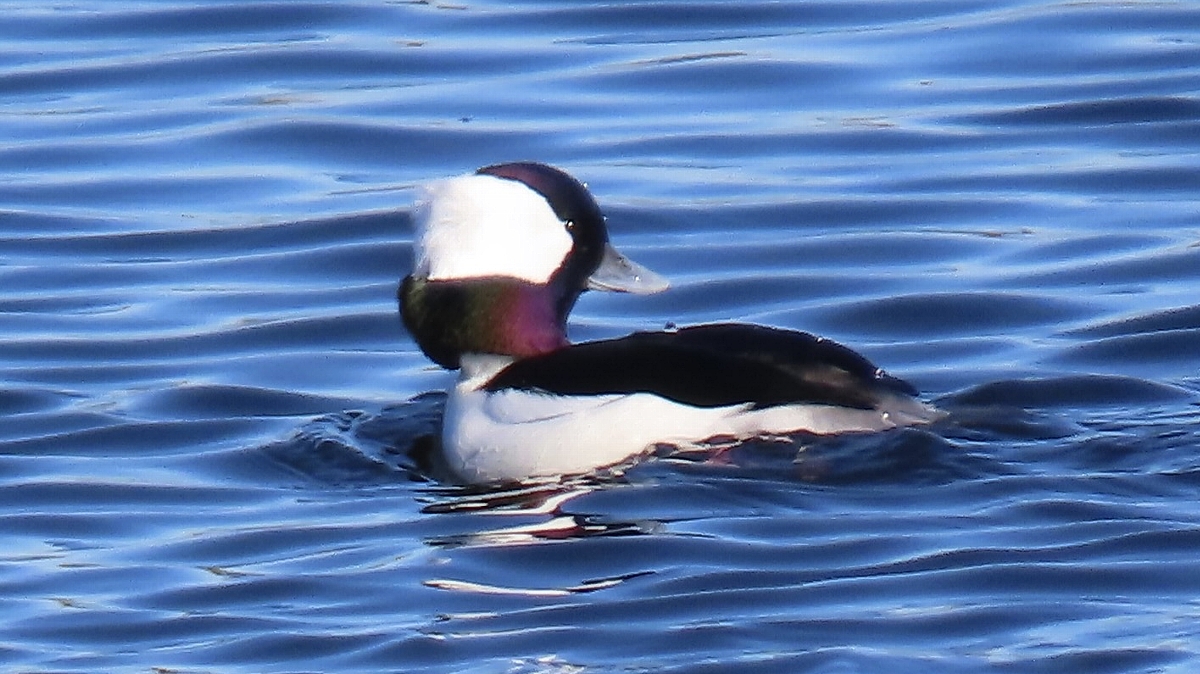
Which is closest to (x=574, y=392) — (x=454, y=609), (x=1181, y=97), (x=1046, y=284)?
(x=454, y=609)

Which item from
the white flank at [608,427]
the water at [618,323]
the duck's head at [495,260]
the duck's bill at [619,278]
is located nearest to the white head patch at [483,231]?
the duck's head at [495,260]

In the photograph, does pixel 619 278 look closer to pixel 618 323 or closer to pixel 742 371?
pixel 742 371

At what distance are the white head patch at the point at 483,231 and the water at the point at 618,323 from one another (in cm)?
61

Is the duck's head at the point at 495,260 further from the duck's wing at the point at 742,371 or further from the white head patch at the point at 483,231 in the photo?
the duck's wing at the point at 742,371

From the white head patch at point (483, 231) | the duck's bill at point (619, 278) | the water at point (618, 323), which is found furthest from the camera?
the duck's bill at point (619, 278)

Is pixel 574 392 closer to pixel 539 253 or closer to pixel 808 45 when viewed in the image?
pixel 539 253

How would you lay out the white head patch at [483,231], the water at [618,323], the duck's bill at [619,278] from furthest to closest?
the duck's bill at [619,278] < the white head patch at [483,231] < the water at [618,323]

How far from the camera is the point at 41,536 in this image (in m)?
7.38

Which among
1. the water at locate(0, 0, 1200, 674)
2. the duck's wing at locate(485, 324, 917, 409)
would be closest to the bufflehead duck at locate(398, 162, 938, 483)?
the duck's wing at locate(485, 324, 917, 409)

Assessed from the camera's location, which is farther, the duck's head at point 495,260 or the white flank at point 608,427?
the duck's head at point 495,260

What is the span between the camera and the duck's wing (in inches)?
295

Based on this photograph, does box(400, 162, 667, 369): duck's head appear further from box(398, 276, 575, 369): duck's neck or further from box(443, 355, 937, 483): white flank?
box(443, 355, 937, 483): white flank

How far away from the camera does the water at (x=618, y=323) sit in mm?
6195

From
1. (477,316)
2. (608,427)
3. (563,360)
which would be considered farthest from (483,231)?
(608,427)
